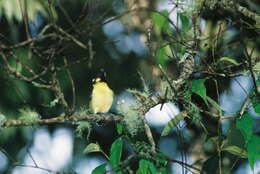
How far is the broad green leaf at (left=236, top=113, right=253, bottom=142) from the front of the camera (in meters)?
1.91

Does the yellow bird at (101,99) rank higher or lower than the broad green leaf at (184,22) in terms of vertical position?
higher

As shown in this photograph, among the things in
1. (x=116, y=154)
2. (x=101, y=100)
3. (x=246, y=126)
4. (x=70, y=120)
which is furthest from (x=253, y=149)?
(x=101, y=100)

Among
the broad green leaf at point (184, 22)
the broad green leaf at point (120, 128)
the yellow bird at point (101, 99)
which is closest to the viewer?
the broad green leaf at point (120, 128)

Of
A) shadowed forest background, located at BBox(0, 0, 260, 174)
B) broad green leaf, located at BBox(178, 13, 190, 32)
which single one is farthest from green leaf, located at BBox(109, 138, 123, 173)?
broad green leaf, located at BBox(178, 13, 190, 32)

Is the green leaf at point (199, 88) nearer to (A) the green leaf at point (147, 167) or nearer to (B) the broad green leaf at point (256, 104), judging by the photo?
(B) the broad green leaf at point (256, 104)

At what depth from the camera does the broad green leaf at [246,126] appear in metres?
1.91

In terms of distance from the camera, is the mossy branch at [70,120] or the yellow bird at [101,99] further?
the yellow bird at [101,99]

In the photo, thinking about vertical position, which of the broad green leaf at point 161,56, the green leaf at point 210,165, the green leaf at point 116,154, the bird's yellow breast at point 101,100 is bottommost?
the green leaf at point 210,165

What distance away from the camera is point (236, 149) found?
2025 millimetres

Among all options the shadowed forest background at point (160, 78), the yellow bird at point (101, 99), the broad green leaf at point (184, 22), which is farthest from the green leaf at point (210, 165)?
the yellow bird at point (101, 99)

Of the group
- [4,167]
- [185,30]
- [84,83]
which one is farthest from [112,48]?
[185,30]

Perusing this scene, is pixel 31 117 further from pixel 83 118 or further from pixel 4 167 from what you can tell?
pixel 4 167

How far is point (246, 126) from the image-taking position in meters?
1.91

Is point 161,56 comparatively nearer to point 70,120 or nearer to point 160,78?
point 160,78
